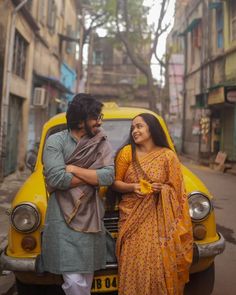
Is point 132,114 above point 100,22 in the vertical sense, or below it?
below

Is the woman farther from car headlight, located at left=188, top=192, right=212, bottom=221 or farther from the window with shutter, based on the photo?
the window with shutter

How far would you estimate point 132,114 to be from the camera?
16.1 feet

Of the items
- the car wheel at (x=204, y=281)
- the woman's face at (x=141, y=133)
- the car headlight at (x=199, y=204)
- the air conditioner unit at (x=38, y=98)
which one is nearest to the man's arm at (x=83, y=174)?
the woman's face at (x=141, y=133)

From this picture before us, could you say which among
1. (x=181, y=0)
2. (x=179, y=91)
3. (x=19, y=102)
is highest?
(x=181, y=0)

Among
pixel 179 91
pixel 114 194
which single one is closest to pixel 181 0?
pixel 179 91

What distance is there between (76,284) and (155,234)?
0.61 meters

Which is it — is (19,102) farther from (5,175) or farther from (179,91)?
(179,91)

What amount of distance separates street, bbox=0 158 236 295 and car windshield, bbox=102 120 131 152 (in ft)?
5.52

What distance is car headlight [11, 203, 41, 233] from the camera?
330 cm

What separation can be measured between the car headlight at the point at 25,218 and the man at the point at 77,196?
0.55 m

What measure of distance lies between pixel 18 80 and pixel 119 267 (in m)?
10.5

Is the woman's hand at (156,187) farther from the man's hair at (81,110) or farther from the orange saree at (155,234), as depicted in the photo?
the man's hair at (81,110)

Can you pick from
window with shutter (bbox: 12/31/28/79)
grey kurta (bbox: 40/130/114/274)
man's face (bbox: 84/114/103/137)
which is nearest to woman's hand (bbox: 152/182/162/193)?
grey kurta (bbox: 40/130/114/274)

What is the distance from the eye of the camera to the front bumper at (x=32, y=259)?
314cm
